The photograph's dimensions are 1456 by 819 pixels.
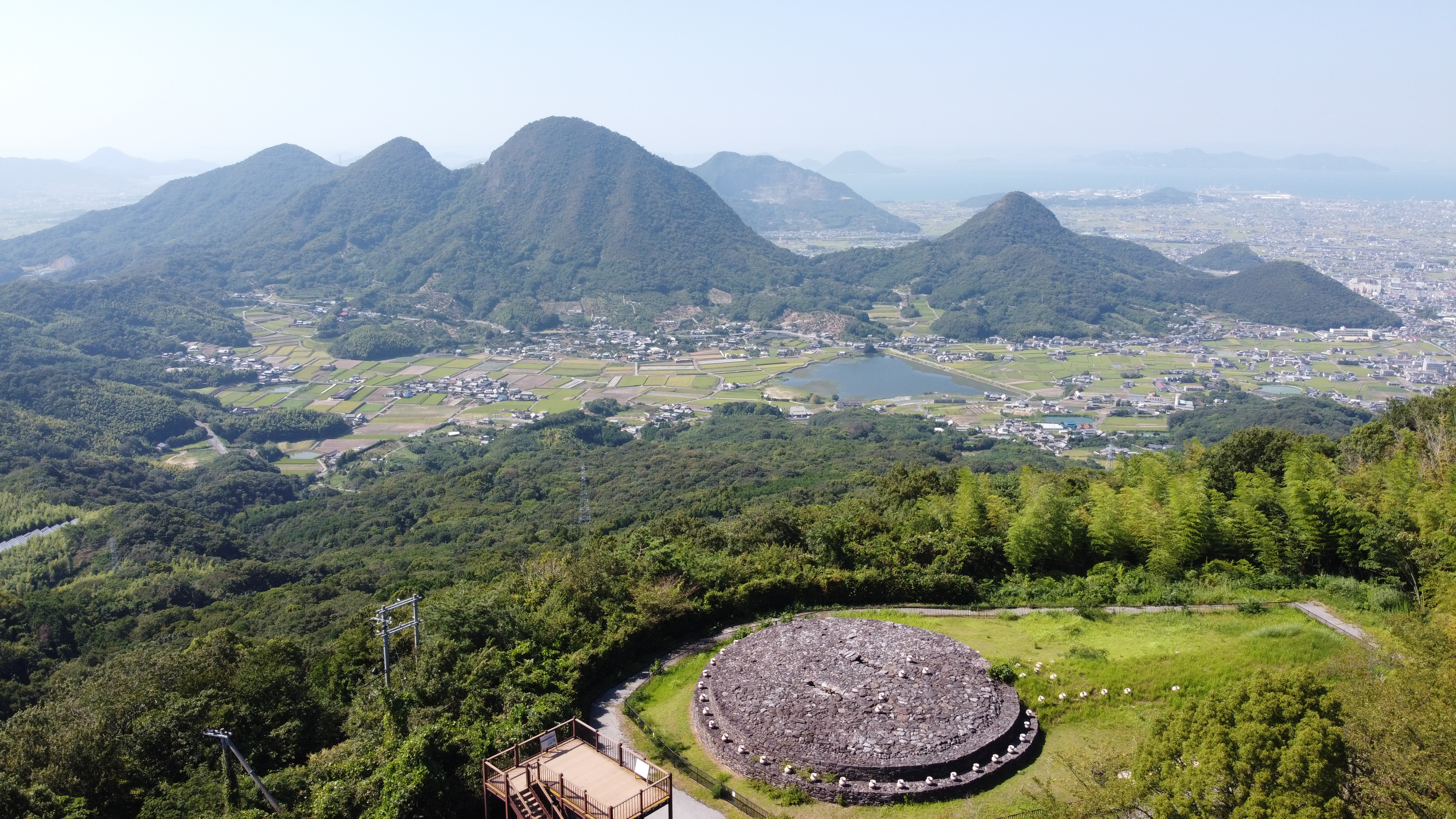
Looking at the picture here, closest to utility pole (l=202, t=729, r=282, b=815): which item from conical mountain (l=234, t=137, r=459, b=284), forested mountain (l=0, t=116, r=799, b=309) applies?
forested mountain (l=0, t=116, r=799, b=309)

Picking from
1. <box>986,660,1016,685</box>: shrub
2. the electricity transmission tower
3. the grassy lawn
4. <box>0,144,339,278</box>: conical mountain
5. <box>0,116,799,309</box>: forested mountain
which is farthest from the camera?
<box>0,144,339,278</box>: conical mountain

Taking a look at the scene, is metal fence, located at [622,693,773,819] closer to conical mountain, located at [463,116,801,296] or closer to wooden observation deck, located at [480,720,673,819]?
wooden observation deck, located at [480,720,673,819]

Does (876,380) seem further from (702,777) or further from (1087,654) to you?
(702,777)

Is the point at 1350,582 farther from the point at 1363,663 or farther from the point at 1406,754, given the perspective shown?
the point at 1406,754

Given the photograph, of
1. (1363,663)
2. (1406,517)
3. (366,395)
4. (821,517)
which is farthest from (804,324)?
(1363,663)

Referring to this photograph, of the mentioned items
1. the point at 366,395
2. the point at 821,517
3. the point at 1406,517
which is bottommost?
the point at 366,395
